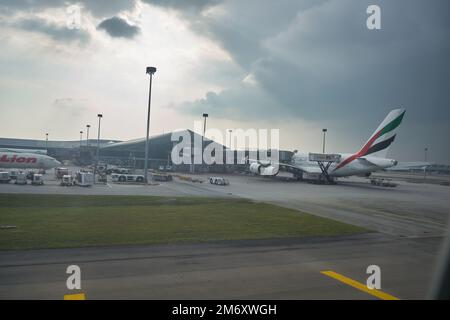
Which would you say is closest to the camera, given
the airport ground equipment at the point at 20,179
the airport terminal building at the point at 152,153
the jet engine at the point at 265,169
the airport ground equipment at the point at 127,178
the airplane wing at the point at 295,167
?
the airport ground equipment at the point at 20,179

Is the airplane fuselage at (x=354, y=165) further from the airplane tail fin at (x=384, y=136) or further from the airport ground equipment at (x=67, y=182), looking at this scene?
the airport ground equipment at (x=67, y=182)

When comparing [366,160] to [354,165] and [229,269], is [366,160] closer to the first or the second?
[354,165]

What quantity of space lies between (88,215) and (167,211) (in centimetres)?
537

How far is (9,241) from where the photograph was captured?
45.1 ft

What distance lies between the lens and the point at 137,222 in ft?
62.2

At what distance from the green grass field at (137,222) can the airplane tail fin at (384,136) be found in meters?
33.6

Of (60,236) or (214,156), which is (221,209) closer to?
(60,236)

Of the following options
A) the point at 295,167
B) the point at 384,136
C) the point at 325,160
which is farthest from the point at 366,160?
the point at 295,167

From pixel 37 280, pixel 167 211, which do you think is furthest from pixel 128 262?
pixel 167 211

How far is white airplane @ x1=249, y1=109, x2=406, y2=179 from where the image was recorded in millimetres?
52094

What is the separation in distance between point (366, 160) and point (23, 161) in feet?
194

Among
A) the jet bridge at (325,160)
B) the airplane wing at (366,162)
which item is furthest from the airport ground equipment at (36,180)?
the airplane wing at (366,162)

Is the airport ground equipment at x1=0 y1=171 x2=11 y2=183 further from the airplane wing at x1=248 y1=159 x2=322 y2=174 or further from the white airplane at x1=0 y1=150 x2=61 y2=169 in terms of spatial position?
the airplane wing at x1=248 y1=159 x2=322 y2=174

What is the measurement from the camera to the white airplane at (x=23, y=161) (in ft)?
184
